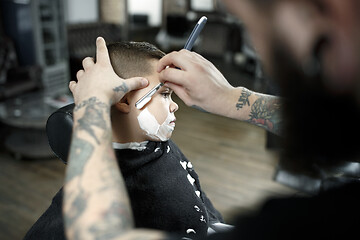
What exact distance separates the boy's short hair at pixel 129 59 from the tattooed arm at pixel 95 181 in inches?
11.6

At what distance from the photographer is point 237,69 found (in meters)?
6.36

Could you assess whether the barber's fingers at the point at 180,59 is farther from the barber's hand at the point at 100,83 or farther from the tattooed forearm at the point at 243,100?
the tattooed forearm at the point at 243,100

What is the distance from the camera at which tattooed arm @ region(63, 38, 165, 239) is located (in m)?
0.59

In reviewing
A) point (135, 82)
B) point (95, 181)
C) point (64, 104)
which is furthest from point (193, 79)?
point (64, 104)

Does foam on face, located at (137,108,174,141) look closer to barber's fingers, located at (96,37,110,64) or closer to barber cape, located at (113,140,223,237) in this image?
barber cape, located at (113,140,223,237)

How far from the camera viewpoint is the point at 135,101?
1.06 metres

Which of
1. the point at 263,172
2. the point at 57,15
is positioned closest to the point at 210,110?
the point at 263,172

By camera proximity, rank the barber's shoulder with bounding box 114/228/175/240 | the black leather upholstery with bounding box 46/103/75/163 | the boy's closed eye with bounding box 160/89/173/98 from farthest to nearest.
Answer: the boy's closed eye with bounding box 160/89/173/98, the black leather upholstery with bounding box 46/103/75/163, the barber's shoulder with bounding box 114/228/175/240

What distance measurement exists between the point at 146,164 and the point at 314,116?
2.34ft

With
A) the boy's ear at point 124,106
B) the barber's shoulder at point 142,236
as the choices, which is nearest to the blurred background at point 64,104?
the barber's shoulder at point 142,236

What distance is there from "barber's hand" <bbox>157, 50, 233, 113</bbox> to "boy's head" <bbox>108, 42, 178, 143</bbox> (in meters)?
0.13

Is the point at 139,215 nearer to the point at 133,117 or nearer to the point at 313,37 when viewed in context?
the point at 133,117

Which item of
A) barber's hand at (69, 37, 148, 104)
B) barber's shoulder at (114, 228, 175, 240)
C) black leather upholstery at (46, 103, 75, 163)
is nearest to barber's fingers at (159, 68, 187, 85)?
barber's hand at (69, 37, 148, 104)

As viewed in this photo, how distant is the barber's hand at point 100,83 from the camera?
29.7 inches
